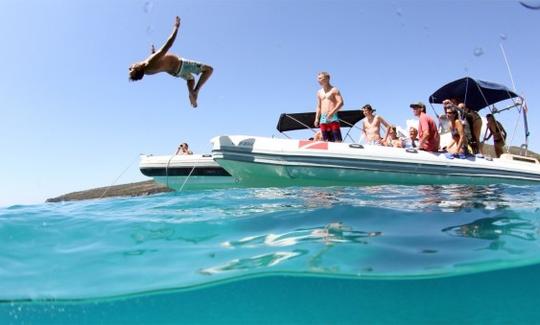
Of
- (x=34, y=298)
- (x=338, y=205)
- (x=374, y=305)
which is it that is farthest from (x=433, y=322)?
(x=34, y=298)

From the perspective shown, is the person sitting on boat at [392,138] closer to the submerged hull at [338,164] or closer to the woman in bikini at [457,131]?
the woman in bikini at [457,131]

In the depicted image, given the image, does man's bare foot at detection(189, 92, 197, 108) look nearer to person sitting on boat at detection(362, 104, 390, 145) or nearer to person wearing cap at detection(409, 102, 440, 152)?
person wearing cap at detection(409, 102, 440, 152)

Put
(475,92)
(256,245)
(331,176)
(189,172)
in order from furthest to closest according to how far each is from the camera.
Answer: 1. (189,172)
2. (475,92)
3. (331,176)
4. (256,245)

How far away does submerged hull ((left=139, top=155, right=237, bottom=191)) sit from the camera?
1016cm

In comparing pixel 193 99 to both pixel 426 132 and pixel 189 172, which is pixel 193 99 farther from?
pixel 426 132

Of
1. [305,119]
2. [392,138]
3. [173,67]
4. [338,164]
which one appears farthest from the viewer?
[305,119]

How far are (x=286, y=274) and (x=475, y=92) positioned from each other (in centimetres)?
908

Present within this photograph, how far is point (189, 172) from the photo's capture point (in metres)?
10.3

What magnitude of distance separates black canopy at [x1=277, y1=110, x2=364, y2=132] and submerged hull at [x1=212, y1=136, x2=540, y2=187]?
11.3 ft

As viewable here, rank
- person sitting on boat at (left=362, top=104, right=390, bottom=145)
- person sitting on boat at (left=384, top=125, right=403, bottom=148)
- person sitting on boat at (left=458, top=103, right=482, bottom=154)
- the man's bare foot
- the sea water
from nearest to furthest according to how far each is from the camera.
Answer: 1. the sea water
2. the man's bare foot
3. person sitting on boat at (left=458, top=103, right=482, bottom=154)
4. person sitting on boat at (left=362, top=104, right=390, bottom=145)
5. person sitting on boat at (left=384, top=125, right=403, bottom=148)

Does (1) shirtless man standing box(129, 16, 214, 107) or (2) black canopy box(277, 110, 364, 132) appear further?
(2) black canopy box(277, 110, 364, 132)

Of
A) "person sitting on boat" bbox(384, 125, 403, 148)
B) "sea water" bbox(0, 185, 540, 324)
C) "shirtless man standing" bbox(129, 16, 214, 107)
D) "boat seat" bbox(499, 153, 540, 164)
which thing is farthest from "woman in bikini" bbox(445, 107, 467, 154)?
"shirtless man standing" bbox(129, 16, 214, 107)

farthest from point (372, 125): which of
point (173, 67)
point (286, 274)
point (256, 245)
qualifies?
point (286, 274)

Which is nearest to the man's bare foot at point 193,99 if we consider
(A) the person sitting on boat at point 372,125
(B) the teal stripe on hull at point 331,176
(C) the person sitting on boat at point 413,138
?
(B) the teal stripe on hull at point 331,176
